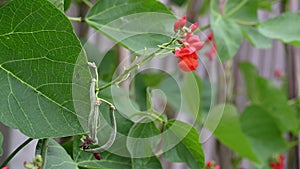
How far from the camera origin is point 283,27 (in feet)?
2.30

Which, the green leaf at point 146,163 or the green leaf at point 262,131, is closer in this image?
the green leaf at point 146,163

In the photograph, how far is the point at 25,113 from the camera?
383 mm

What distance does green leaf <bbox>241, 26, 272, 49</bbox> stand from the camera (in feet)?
2.39

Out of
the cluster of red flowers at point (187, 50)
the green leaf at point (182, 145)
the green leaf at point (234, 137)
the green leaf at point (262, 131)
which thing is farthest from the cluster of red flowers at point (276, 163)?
the cluster of red flowers at point (187, 50)

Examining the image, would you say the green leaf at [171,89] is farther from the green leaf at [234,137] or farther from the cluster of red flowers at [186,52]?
the cluster of red flowers at [186,52]

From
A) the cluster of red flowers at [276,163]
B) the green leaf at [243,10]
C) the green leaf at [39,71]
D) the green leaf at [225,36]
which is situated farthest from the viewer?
the cluster of red flowers at [276,163]

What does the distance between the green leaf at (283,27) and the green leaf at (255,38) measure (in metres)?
0.03

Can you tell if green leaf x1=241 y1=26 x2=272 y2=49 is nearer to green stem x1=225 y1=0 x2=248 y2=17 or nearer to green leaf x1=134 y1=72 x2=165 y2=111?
green stem x1=225 y1=0 x2=248 y2=17

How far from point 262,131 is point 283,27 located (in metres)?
0.34

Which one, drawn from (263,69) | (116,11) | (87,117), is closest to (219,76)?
(116,11)

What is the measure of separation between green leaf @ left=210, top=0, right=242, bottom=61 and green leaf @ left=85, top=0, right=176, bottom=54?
0.17 metres

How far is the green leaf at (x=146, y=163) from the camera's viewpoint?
1.58 feet

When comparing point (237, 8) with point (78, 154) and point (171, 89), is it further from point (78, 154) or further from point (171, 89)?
point (78, 154)

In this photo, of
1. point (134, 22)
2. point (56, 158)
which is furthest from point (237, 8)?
point (56, 158)
